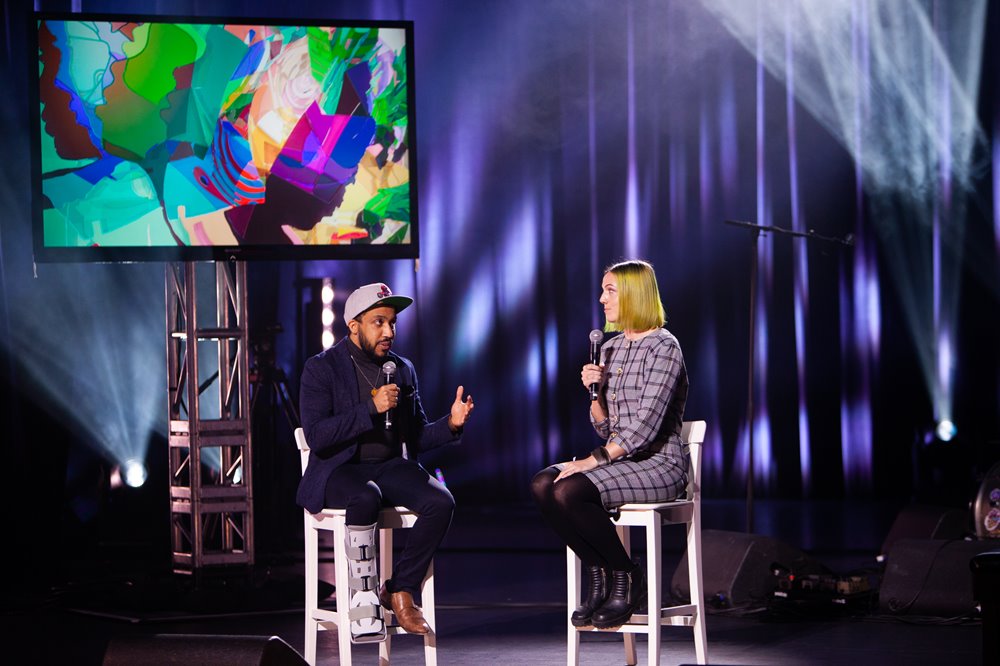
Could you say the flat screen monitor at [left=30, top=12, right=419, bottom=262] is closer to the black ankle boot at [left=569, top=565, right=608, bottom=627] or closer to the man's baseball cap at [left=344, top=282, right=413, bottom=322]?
the man's baseball cap at [left=344, top=282, right=413, bottom=322]

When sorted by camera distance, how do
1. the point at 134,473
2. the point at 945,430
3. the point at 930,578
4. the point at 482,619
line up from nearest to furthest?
the point at 930,578
the point at 482,619
the point at 134,473
the point at 945,430

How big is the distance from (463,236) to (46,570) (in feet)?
11.5

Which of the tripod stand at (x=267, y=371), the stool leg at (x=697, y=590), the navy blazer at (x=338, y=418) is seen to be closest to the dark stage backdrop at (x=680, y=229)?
the tripod stand at (x=267, y=371)

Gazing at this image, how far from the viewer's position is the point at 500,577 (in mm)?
5465

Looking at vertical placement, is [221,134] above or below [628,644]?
above

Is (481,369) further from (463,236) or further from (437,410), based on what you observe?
(463,236)

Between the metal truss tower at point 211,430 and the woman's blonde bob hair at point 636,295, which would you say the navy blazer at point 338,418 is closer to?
the woman's blonde bob hair at point 636,295

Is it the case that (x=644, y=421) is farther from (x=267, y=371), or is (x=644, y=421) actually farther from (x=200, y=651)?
(x=267, y=371)

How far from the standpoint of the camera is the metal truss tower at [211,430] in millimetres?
4867

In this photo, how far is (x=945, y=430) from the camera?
7535mm

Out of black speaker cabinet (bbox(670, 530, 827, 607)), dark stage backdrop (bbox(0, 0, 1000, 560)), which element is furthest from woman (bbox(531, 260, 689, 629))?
dark stage backdrop (bbox(0, 0, 1000, 560))

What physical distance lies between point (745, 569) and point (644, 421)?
140 cm

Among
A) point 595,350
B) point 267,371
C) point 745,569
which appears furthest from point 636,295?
point 267,371

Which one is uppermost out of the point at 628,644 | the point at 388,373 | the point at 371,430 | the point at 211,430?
the point at 388,373
